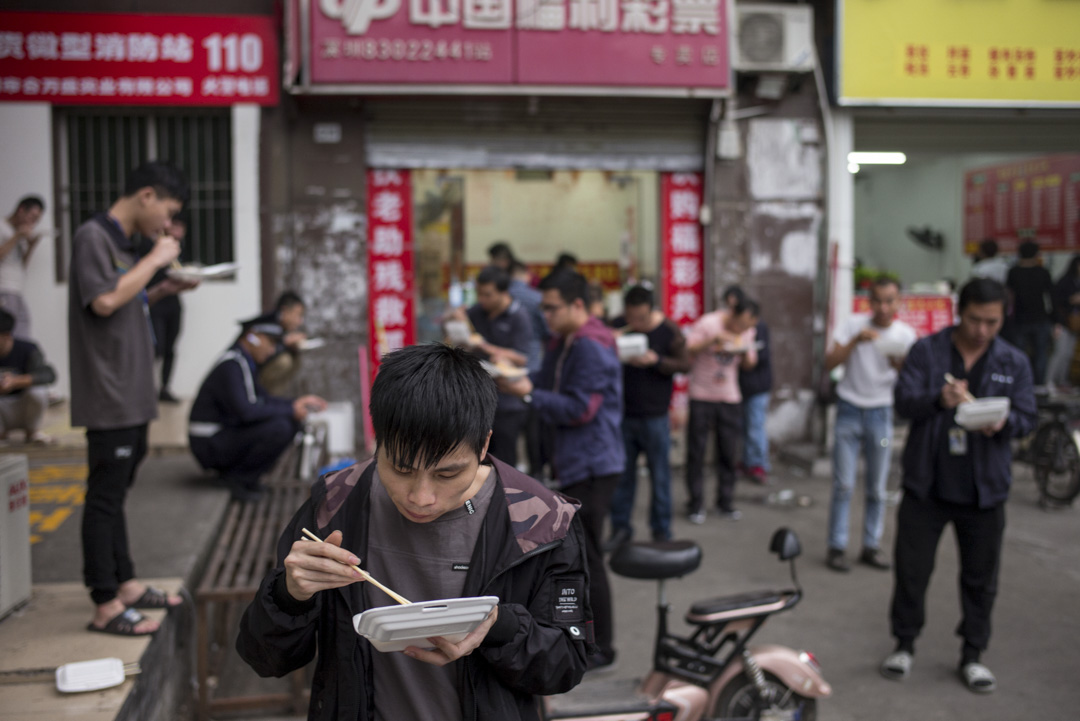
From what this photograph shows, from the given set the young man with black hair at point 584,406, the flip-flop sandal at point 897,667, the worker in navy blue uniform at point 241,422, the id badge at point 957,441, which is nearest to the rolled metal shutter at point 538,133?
the worker in navy blue uniform at point 241,422

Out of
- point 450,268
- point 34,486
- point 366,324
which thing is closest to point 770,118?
point 450,268

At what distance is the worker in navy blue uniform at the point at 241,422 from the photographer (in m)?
5.71

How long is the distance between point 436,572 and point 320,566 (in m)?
0.27

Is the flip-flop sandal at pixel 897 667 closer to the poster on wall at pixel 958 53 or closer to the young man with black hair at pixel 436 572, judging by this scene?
the young man with black hair at pixel 436 572

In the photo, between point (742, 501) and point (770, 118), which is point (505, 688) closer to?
point (742, 501)

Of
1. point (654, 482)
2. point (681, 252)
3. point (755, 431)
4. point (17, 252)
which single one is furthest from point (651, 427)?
point (17, 252)

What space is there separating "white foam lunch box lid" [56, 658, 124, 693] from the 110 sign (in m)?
6.23

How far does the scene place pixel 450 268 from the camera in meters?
10.1

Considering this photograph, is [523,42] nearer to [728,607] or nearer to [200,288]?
[200,288]

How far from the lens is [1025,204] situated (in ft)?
40.0

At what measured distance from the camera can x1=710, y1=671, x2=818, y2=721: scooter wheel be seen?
3650 millimetres

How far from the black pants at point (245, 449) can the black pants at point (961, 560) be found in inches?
145

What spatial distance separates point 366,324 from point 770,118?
4.50 m

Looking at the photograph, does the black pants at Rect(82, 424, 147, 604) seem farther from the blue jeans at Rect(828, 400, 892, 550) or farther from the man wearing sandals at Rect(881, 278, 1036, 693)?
the blue jeans at Rect(828, 400, 892, 550)
